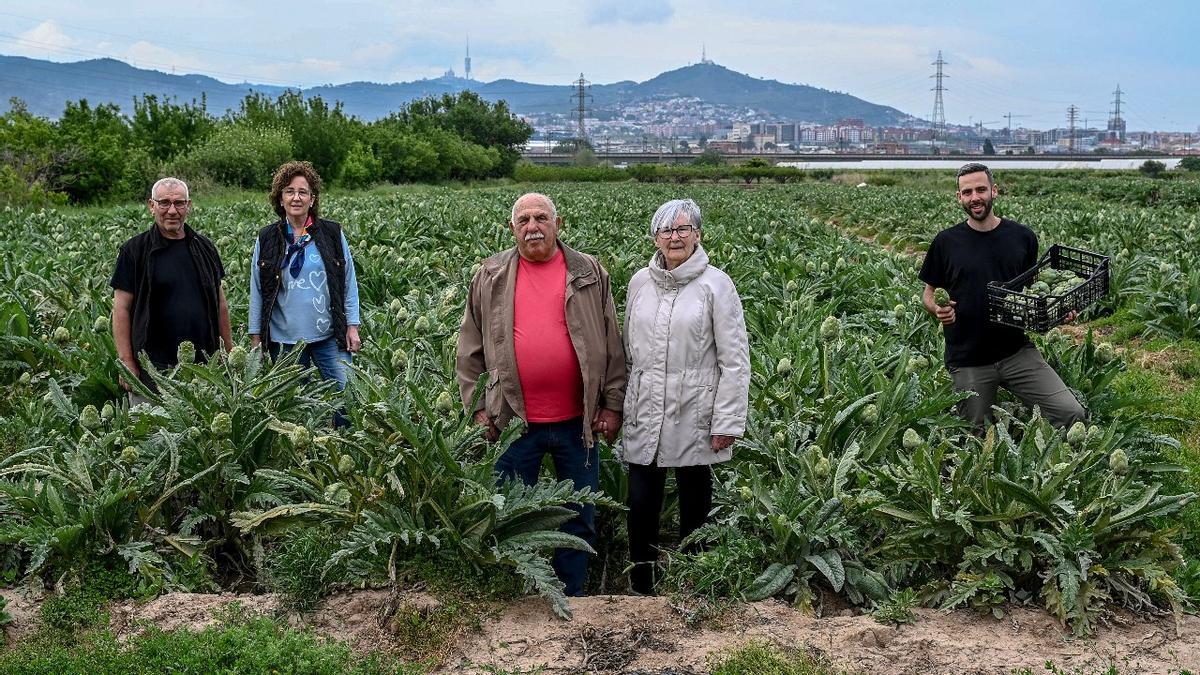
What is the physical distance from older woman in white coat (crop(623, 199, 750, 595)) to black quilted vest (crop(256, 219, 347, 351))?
8.24ft

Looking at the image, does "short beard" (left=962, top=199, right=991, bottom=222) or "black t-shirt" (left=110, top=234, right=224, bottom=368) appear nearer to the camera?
"short beard" (left=962, top=199, right=991, bottom=222)

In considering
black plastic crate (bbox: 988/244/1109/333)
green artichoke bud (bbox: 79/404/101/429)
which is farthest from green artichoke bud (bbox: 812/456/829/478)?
green artichoke bud (bbox: 79/404/101/429)

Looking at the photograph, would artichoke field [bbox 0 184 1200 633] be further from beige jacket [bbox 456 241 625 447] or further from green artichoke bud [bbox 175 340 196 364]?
beige jacket [bbox 456 241 625 447]

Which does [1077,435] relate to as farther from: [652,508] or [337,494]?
[337,494]

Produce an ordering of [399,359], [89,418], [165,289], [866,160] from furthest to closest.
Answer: [866,160], [165,289], [399,359], [89,418]

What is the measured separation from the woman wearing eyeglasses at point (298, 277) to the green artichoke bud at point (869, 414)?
3.16 meters

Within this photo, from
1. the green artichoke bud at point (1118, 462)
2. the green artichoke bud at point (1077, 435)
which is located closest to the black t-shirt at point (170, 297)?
the green artichoke bud at point (1077, 435)

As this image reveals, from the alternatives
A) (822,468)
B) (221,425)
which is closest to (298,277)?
(221,425)

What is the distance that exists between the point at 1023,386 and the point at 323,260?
4179 millimetres

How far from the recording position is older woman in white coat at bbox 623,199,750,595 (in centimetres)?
473

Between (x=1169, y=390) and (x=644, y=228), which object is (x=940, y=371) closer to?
(x=1169, y=390)

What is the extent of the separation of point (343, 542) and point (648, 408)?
1.43m

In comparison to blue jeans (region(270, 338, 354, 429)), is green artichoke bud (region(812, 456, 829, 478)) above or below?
below

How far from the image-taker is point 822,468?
4844 millimetres
